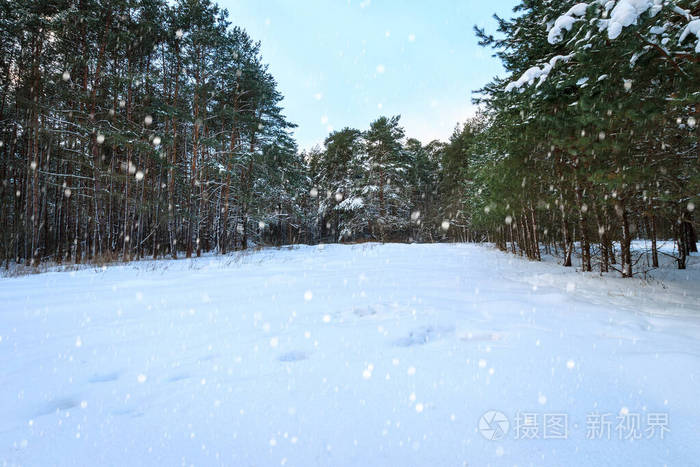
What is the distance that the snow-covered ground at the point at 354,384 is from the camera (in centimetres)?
129

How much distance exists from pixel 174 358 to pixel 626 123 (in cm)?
636

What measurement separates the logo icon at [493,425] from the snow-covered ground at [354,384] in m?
0.01

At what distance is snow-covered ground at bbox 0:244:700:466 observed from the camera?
1.29m

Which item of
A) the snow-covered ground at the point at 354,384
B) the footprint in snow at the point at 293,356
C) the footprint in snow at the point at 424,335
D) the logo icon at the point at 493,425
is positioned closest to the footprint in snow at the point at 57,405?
the snow-covered ground at the point at 354,384

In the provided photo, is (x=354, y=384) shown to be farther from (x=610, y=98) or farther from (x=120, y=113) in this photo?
(x=120, y=113)

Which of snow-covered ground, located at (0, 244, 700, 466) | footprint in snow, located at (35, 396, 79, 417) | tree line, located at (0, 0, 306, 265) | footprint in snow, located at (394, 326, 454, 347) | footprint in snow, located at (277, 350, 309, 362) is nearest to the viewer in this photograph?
snow-covered ground, located at (0, 244, 700, 466)

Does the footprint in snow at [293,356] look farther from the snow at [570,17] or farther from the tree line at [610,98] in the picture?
the snow at [570,17]

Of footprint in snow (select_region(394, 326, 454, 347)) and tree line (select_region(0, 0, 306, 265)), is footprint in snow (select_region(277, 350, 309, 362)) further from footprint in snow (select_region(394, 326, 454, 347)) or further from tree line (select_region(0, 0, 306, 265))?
tree line (select_region(0, 0, 306, 265))

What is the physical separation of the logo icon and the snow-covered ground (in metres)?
0.01

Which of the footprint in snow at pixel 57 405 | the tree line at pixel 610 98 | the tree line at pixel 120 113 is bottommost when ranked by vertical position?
the footprint in snow at pixel 57 405

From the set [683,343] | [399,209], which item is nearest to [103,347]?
[683,343]

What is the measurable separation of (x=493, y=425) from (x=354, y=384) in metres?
0.80

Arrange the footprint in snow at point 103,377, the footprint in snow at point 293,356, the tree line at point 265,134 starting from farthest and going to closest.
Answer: the tree line at point 265,134 → the footprint in snow at point 293,356 → the footprint in snow at point 103,377

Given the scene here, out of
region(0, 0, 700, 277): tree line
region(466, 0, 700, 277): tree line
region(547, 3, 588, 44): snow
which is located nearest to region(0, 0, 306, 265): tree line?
region(0, 0, 700, 277): tree line
